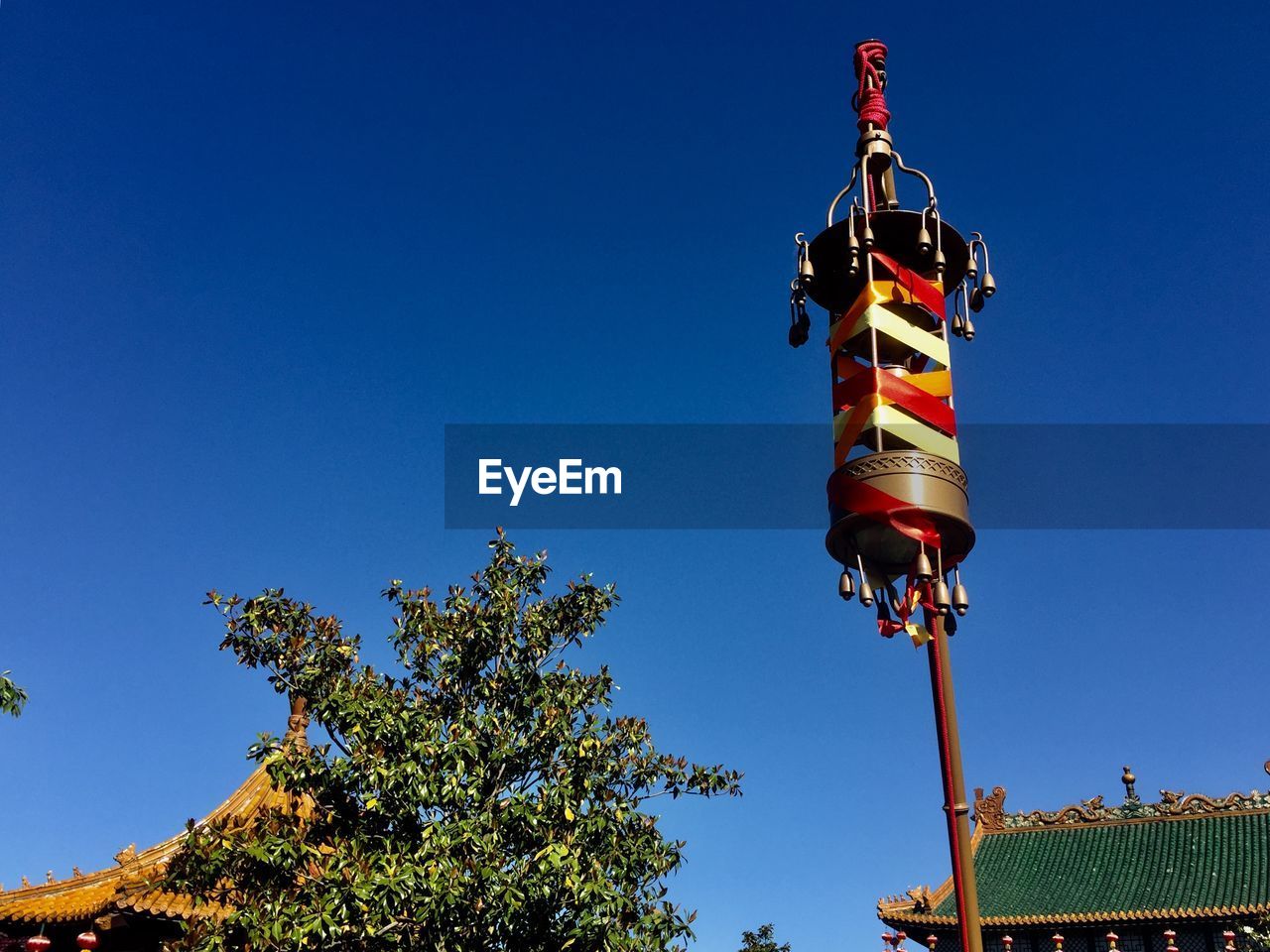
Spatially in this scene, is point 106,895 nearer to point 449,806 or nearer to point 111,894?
point 111,894

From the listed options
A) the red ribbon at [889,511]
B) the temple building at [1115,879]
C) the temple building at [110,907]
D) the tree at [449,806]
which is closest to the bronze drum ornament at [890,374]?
the red ribbon at [889,511]

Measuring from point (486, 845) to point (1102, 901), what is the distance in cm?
1716

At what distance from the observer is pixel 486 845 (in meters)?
9.98

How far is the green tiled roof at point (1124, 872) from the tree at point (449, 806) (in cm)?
1373

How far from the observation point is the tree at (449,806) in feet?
32.4

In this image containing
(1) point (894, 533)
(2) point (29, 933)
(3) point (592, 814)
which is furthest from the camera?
(2) point (29, 933)

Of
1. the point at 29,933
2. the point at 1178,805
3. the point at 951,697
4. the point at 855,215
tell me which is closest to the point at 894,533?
the point at 951,697

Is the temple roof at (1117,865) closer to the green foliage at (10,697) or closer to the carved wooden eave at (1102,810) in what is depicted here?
the carved wooden eave at (1102,810)

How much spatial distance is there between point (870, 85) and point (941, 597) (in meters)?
3.68

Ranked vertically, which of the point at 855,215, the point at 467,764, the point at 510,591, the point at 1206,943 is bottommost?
the point at 1206,943

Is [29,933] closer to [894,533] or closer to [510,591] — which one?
[510,591]

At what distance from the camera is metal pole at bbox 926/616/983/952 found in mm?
5503

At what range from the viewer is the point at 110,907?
12.8 meters

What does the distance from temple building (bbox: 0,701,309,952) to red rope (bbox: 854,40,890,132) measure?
8.92 metres
